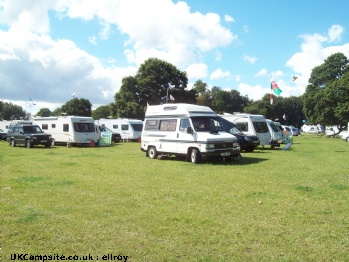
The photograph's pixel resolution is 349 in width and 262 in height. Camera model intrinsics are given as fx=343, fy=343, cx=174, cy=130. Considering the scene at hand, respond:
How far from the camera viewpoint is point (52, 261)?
4.43 m

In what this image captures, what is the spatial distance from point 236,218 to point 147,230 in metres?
1.76

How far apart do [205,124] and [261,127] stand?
9227 mm

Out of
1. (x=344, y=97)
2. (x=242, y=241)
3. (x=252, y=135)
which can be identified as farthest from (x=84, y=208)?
(x=344, y=97)

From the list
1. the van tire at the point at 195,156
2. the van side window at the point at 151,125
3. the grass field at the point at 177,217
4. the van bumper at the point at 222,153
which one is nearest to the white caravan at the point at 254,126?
the van side window at the point at 151,125

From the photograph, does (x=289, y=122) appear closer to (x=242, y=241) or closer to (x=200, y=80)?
(x=200, y=80)

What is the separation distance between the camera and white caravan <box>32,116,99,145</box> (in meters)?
27.6

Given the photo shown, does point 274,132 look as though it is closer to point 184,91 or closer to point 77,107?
point 184,91

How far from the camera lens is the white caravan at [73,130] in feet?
90.6

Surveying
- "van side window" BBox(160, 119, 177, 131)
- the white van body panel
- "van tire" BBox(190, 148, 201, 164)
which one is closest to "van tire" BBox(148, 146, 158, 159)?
"van side window" BBox(160, 119, 177, 131)

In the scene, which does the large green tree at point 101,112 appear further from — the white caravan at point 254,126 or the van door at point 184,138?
the van door at point 184,138

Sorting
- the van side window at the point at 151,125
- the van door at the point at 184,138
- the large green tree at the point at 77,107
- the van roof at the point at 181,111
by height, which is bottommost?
the van door at the point at 184,138

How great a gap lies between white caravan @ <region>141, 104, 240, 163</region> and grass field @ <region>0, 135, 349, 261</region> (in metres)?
3.76

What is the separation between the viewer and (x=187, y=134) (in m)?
15.7

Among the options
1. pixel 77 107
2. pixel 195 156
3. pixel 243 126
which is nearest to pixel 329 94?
pixel 243 126
